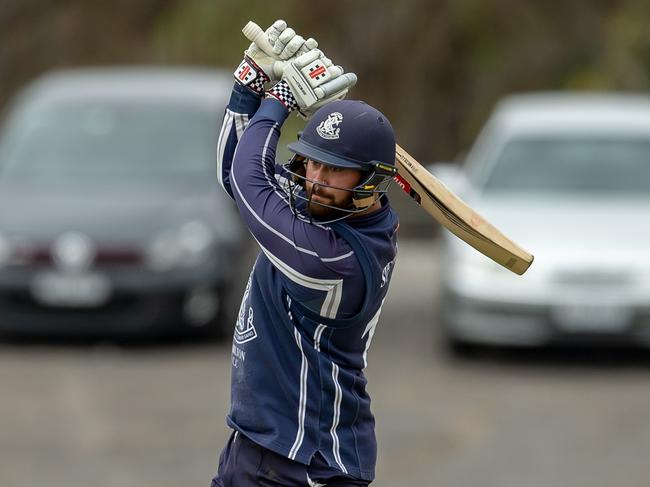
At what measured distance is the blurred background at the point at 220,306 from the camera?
843 centimetres

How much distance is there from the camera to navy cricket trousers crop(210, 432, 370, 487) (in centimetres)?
424

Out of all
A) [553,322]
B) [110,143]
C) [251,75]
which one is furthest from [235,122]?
[110,143]

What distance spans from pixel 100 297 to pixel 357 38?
528 inches

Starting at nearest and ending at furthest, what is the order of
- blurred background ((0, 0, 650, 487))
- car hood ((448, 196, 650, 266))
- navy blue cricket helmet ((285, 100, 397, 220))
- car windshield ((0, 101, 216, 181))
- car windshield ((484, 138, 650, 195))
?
1. navy blue cricket helmet ((285, 100, 397, 220))
2. blurred background ((0, 0, 650, 487))
3. car hood ((448, 196, 650, 266))
4. car windshield ((484, 138, 650, 195))
5. car windshield ((0, 101, 216, 181))

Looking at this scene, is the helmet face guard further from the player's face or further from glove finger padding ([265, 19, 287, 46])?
glove finger padding ([265, 19, 287, 46])

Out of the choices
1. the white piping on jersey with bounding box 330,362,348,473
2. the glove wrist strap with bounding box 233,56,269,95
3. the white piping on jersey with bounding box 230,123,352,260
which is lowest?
the white piping on jersey with bounding box 330,362,348,473

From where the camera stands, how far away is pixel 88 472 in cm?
786

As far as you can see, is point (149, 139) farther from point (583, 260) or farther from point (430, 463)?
point (430, 463)

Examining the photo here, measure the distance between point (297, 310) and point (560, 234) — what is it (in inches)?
257

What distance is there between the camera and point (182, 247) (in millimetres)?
10617

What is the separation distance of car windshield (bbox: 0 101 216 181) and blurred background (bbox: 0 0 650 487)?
0.02 metres

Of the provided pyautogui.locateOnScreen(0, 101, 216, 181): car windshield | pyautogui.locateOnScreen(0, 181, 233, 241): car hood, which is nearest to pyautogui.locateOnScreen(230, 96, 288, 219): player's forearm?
pyautogui.locateOnScreen(0, 181, 233, 241): car hood

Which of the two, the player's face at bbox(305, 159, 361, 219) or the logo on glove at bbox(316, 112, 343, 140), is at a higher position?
the logo on glove at bbox(316, 112, 343, 140)

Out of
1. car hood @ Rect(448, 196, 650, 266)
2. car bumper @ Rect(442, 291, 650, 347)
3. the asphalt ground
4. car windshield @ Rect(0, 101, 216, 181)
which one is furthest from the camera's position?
car windshield @ Rect(0, 101, 216, 181)
